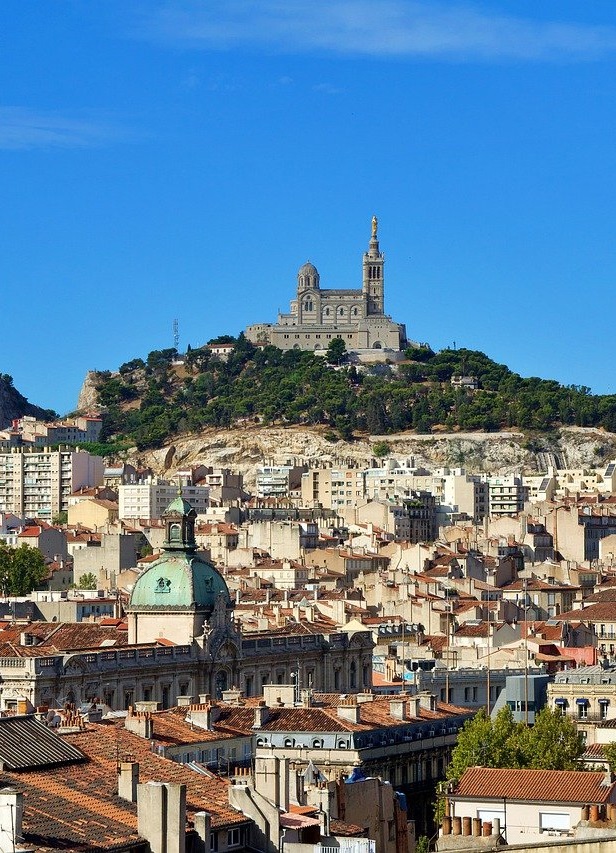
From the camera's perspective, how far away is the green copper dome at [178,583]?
3462 inches

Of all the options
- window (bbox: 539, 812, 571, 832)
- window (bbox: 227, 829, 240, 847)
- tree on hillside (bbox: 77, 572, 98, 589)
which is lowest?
window (bbox: 539, 812, 571, 832)

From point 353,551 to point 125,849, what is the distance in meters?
139

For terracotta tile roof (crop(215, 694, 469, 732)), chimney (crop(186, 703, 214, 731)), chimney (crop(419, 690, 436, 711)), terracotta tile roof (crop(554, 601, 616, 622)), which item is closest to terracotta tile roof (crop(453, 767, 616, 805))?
chimney (crop(186, 703, 214, 731))

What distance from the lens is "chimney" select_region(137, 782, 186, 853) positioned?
36.2 metres

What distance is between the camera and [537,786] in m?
45.2

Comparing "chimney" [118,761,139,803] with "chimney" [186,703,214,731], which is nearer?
"chimney" [118,761,139,803]

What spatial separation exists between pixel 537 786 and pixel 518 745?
12837 mm

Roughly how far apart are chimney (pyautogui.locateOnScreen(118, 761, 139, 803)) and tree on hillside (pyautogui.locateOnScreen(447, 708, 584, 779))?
16.9 meters

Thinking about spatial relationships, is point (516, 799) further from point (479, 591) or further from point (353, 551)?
point (353, 551)

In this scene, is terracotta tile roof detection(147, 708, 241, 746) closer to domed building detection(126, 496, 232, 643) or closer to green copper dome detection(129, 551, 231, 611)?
domed building detection(126, 496, 232, 643)

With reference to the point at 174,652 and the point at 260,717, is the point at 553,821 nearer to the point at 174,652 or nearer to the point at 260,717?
the point at 260,717

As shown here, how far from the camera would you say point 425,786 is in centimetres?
6525

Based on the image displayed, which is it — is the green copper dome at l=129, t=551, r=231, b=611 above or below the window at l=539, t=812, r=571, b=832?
above

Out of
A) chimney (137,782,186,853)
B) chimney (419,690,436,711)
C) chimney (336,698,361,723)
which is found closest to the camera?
chimney (137,782,186,853)
